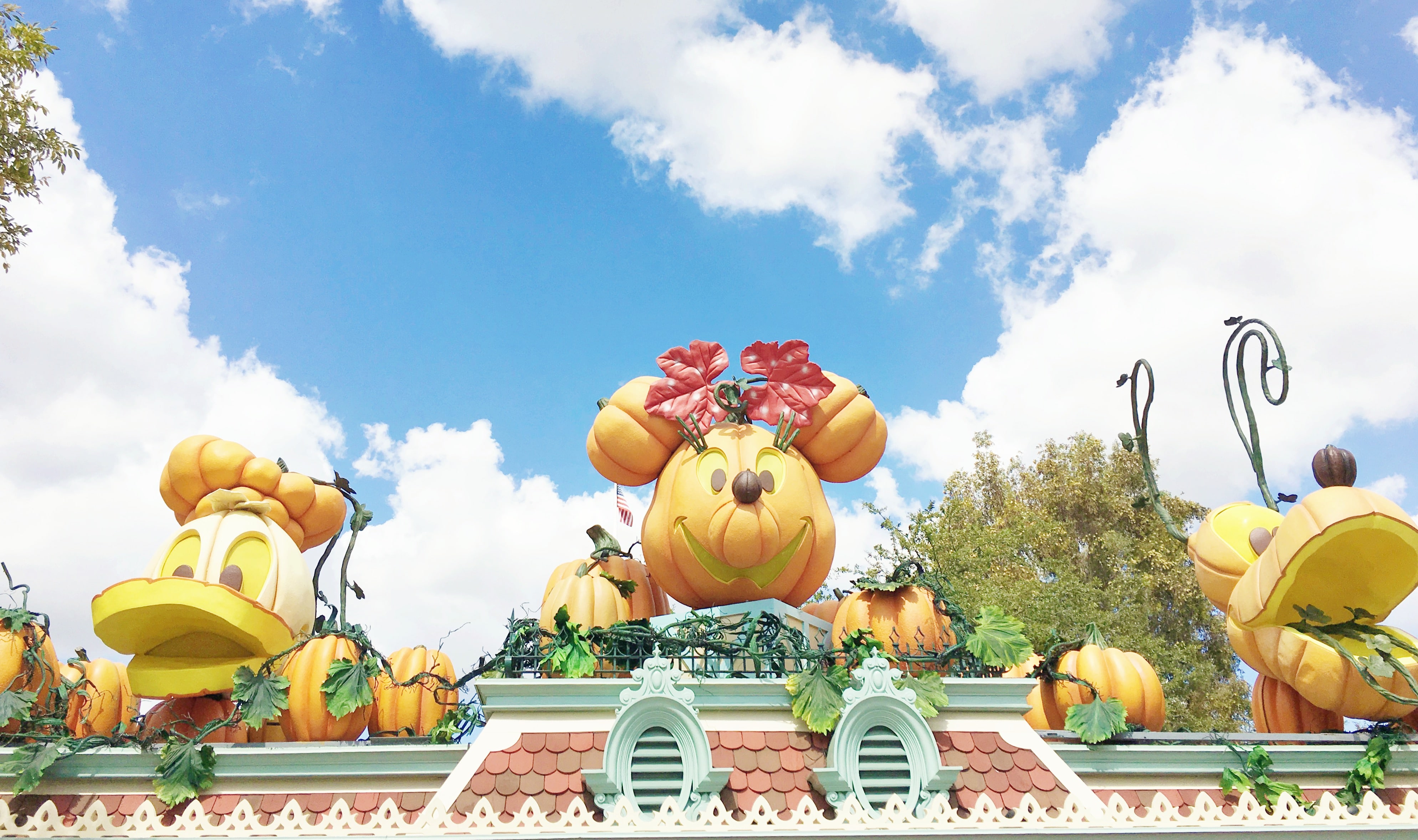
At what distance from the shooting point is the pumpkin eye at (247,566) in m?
8.00

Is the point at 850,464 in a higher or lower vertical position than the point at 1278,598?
higher

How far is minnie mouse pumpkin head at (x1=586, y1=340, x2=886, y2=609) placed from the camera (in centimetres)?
764

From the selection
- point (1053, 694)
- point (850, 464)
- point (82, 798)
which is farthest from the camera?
point (850, 464)

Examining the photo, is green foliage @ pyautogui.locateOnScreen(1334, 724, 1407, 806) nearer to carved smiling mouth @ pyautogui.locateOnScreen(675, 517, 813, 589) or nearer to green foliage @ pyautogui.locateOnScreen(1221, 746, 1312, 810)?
green foliage @ pyautogui.locateOnScreen(1221, 746, 1312, 810)

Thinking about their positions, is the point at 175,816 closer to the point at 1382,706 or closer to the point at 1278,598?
the point at 1278,598

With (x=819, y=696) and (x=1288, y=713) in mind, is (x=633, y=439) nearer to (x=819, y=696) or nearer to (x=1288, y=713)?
(x=819, y=696)

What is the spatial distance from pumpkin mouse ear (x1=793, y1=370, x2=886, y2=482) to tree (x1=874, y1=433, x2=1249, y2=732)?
8.07 m

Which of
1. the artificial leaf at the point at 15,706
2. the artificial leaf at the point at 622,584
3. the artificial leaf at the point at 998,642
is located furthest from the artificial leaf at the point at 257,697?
the artificial leaf at the point at 998,642

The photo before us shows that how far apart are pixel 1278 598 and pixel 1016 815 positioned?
3.04 m

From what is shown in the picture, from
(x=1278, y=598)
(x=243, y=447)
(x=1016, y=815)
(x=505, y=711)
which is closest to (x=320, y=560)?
(x=243, y=447)

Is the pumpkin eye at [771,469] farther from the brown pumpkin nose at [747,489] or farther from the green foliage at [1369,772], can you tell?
the green foliage at [1369,772]

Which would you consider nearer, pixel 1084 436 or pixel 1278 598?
pixel 1278 598

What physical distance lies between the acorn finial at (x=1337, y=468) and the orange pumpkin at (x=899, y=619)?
3129 mm

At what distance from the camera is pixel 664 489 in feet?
26.9
